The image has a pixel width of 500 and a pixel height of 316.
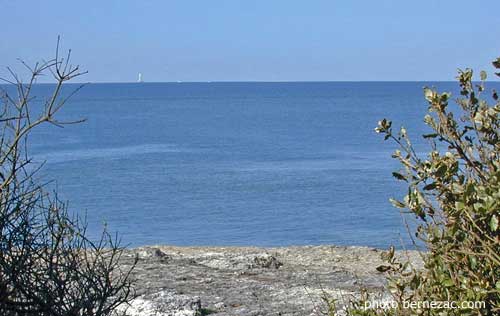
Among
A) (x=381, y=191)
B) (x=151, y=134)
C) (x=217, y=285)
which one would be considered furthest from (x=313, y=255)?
(x=151, y=134)

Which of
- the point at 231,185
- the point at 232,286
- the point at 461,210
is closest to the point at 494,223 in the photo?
the point at 461,210

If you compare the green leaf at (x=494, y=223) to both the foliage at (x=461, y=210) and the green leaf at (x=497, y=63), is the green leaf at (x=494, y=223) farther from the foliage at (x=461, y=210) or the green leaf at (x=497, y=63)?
the green leaf at (x=497, y=63)

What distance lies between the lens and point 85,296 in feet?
13.1

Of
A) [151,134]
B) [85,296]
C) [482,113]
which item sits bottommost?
[151,134]

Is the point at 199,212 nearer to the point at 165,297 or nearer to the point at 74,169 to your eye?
the point at 74,169

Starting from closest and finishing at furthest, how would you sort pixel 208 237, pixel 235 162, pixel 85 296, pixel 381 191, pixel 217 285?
1. pixel 85 296
2. pixel 217 285
3. pixel 208 237
4. pixel 381 191
5. pixel 235 162

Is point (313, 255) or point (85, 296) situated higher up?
point (85, 296)

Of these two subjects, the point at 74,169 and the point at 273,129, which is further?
the point at 273,129

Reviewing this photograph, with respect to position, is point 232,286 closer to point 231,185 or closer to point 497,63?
point 497,63

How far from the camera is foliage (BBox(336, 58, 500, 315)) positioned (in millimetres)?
2863

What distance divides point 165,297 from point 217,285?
88cm

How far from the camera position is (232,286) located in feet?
24.1

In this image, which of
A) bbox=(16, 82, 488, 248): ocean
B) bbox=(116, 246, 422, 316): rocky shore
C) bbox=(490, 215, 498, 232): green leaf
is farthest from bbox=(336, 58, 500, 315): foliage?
bbox=(16, 82, 488, 248): ocean

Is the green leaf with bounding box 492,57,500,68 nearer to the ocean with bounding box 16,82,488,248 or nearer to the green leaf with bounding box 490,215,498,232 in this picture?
the green leaf with bounding box 490,215,498,232
